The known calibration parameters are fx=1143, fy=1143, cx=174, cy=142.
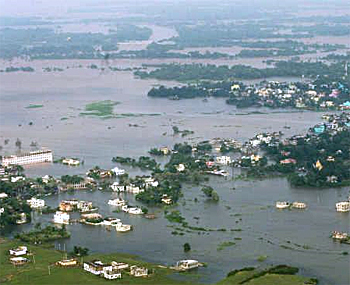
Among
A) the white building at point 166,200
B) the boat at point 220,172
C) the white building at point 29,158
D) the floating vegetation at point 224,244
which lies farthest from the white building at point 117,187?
the floating vegetation at point 224,244

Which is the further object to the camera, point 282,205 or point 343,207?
point 282,205

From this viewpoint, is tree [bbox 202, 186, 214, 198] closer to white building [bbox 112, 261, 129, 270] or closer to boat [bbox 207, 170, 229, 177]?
boat [bbox 207, 170, 229, 177]

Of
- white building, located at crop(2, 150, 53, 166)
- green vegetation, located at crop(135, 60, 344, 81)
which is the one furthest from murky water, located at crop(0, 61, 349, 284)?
green vegetation, located at crop(135, 60, 344, 81)

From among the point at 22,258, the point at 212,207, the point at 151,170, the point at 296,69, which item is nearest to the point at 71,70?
the point at 296,69

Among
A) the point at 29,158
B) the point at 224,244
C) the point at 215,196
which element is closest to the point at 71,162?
the point at 29,158

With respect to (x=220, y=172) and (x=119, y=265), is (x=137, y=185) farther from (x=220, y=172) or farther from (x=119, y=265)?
(x=119, y=265)
